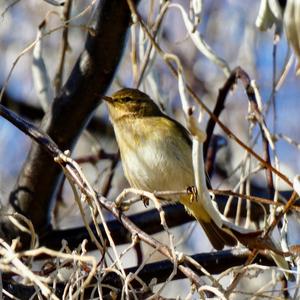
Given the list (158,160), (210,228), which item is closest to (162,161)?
(158,160)

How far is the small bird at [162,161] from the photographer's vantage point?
3777mm

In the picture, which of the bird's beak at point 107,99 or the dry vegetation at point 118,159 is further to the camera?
the bird's beak at point 107,99

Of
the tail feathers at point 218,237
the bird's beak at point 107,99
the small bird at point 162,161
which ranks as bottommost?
the tail feathers at point 218,237

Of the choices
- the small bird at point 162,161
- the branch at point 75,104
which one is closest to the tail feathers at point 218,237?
the small bird at point 162,161

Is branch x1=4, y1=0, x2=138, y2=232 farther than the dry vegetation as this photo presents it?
Yes

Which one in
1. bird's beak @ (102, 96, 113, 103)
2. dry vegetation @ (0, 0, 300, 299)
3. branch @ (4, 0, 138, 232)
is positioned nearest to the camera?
dry vegetation @ (0, 0, 300, 299)

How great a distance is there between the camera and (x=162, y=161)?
3.77 m

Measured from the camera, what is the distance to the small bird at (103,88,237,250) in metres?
3.78

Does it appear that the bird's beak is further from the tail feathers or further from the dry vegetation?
the tail feathers

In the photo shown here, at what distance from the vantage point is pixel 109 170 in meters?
4.44

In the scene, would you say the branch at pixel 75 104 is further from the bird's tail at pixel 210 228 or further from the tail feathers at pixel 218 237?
the tail feathers at pixel 218 237

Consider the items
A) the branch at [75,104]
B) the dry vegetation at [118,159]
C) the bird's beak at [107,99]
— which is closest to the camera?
the dry vegetation at [118,159]

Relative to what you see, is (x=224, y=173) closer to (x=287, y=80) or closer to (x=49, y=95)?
(x=287, y=80)

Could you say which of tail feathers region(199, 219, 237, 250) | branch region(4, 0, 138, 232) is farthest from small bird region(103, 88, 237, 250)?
branch region(4, 0, 138, 232)
